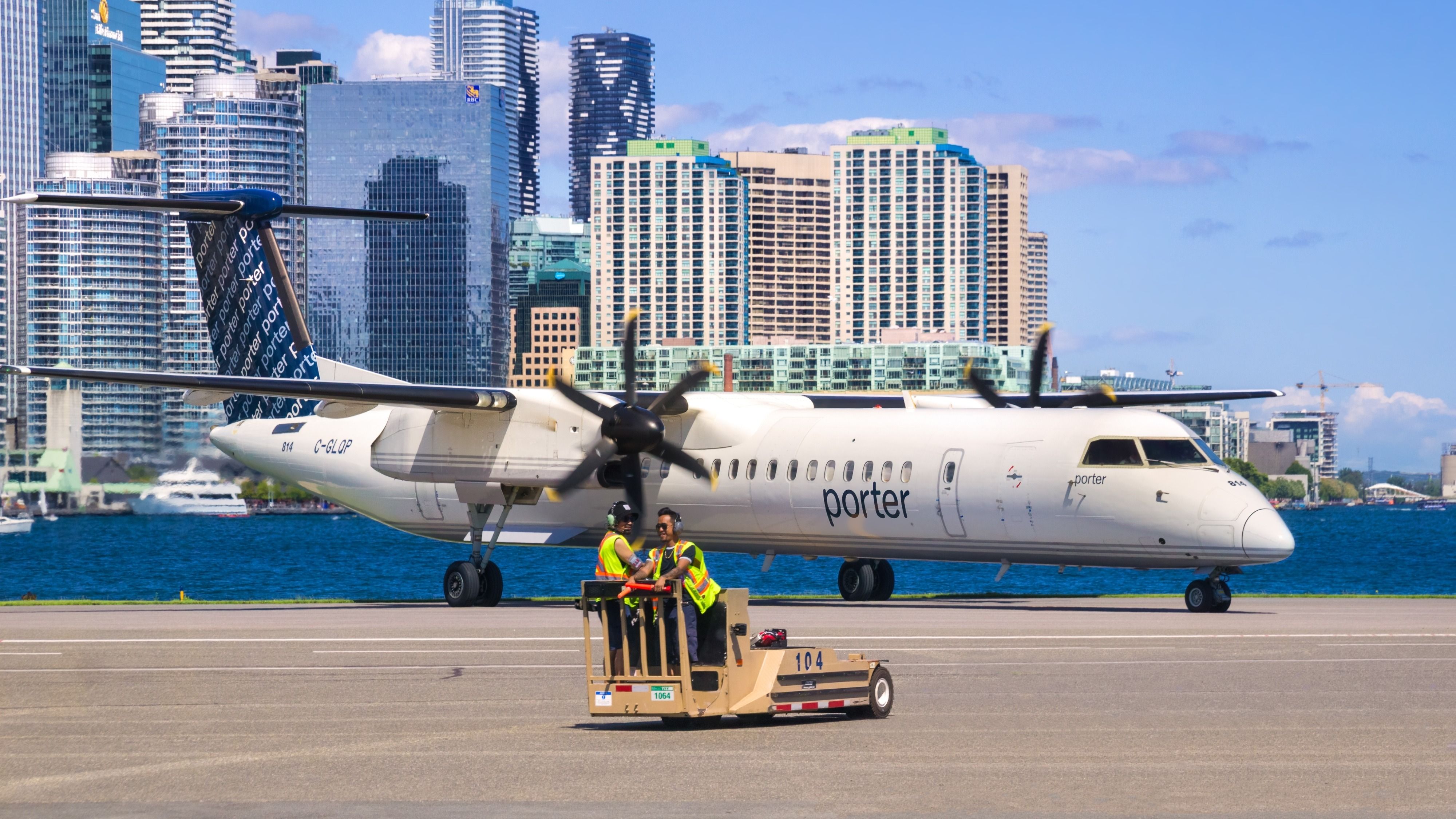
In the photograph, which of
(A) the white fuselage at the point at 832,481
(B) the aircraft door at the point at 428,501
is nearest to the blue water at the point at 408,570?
(B) the aircraft door at the point at 428,501

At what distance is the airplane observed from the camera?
25.6 meters

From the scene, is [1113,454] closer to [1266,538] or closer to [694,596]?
[1266,538]

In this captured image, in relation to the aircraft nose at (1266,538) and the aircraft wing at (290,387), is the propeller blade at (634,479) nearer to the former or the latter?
the aircraft wing at (290,387)

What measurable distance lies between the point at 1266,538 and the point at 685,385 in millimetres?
9034

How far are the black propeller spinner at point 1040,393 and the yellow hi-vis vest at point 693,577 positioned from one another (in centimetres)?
1682

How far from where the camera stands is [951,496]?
88.4 ft

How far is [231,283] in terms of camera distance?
3484cm

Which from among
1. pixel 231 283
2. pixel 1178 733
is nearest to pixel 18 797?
pixel 1178 733

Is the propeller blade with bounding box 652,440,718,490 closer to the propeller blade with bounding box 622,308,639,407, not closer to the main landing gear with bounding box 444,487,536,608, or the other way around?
the propeller blade with bounding box 622,308,639,407

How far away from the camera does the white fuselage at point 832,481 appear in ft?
82.8

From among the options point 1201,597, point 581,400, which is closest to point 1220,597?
point 1201,597

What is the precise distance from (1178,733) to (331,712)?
675cm

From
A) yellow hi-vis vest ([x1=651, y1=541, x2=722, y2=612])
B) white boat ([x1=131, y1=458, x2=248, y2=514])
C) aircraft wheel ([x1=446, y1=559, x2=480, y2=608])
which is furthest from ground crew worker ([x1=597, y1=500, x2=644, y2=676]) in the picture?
white boat ([x1=131, y1=458, x2=248, y2=514])

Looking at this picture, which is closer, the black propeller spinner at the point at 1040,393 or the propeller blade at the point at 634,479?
the propeller blade at the point at 634,479
